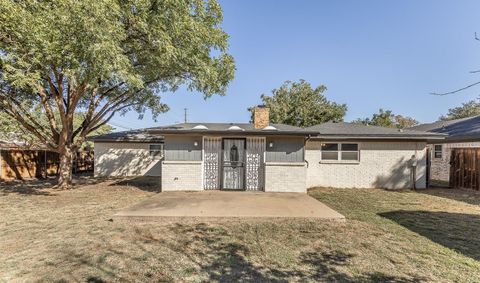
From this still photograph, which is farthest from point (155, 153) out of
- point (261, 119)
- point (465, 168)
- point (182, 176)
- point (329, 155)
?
point (465, 168)

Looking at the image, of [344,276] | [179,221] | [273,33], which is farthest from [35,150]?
[344,276]

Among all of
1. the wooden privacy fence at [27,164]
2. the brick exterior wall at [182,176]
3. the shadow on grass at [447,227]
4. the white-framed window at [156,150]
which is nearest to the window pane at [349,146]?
the shadow on grass at [447,227]

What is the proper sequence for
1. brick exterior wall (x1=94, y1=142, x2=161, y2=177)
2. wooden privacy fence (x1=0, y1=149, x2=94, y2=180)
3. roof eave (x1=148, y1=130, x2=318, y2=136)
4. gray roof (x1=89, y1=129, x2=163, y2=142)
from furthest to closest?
brick exterior wall (x1=94, y1=142, x2=161, y2=177) → gray roof (x1=89, y1=129, x2=163, y2=142) → wooden privacy fence (x1=0, y1=149, x2=94, y2=180) → roof eave (x1=148, y1=130, x2=318, y2=136)

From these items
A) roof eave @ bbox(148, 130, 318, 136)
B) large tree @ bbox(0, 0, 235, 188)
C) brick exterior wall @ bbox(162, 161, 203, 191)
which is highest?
large tree @ bbox(0, 0, 235, 188)

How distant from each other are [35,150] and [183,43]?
12945 millimetres

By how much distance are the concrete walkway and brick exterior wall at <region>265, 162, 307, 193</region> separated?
0.53 meters

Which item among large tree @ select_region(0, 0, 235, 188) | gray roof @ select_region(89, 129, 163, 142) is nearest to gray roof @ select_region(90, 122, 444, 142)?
gray roof @ select_region(89, 129, 163, 142)

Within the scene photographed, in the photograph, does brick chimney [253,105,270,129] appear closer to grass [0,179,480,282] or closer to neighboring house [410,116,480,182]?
grass [0,179,480,282]

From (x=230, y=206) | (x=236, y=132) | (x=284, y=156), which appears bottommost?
(x=230, y=206)

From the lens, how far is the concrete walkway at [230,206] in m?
6.37

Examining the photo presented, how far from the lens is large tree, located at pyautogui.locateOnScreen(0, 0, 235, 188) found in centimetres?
717

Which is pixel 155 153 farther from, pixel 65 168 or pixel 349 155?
pixel 349 155

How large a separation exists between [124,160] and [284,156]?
39.5 ft

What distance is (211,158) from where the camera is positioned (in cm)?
998
